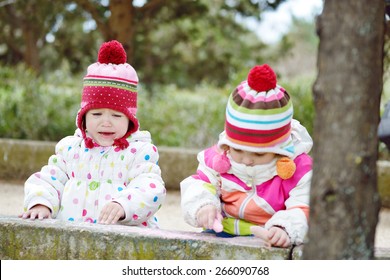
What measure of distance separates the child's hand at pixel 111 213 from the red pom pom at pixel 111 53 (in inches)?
30.3

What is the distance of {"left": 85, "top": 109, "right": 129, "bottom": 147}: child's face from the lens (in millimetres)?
3508

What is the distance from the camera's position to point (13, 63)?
1402 cm

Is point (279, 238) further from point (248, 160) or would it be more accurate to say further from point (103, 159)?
point (103, 159)

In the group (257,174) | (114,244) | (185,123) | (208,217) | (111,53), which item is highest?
(185,123)

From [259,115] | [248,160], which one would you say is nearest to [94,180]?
[248,160]

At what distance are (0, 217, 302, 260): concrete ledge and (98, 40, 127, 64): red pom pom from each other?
0.95 meters

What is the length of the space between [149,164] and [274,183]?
73 cm

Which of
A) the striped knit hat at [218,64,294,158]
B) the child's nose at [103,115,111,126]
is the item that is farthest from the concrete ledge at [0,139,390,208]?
the striped knit hat at [218,64,294,158]

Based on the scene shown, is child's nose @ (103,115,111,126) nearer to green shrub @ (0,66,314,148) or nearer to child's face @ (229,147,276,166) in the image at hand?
child's face @ (229,147,276,166)

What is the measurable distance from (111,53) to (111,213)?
0.84 m

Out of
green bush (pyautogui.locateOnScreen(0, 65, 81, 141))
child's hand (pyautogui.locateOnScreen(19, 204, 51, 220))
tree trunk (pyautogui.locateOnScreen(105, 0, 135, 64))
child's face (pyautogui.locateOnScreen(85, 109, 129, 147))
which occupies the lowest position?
child's hand (pyautogui.locateOnScreen(19, 204, 51, 220))

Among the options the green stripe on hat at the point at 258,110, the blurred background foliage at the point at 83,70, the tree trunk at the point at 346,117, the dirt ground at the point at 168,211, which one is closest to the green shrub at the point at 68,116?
the blurred background foliage at the point at 83,70

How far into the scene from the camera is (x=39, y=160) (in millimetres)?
6570
